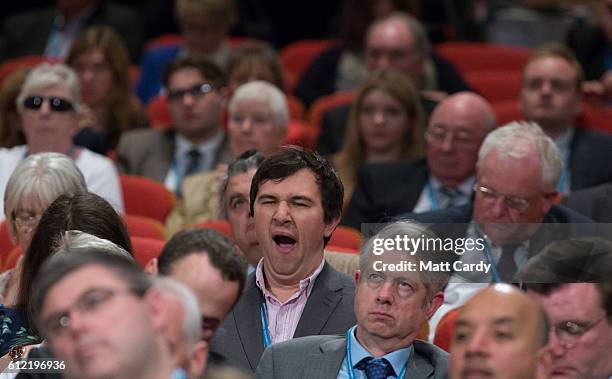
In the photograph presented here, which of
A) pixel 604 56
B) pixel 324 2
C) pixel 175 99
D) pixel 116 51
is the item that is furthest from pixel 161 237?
pixel 324 2

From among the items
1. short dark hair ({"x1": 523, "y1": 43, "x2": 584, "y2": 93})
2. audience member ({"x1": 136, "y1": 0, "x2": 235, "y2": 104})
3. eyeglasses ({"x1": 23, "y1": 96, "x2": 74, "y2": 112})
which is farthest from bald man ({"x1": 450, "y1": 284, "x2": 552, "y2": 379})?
audience member ({"x1": 136, "y1": 0, "x2": 235, "y2": 104})

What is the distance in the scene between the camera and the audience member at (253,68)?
677cm

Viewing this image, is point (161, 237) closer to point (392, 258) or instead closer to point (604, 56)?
point (392, 258)

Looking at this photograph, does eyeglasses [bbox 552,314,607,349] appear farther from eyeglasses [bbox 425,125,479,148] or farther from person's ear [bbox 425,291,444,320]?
eyeglasses [bbox 425,125,479,148]

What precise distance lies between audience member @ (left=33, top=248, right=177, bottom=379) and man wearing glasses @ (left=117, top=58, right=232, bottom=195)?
3829 mm

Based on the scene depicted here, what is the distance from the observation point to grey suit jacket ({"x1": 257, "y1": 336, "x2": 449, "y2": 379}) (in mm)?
3365

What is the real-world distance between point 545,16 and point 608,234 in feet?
19.1

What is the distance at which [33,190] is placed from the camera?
170 inches

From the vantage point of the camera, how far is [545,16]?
8.84 meters

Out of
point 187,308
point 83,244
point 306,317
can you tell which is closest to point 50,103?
point 306,317

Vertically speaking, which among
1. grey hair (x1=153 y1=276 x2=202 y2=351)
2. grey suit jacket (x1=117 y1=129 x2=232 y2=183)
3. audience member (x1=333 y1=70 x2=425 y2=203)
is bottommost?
grey suit jacket (x1=117 y1=129 x2=232 y2=183)

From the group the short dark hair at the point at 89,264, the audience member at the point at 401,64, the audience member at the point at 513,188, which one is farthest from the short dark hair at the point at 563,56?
the short dark hair at the point at 89,264

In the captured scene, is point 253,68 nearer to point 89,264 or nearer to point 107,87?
point 107,87

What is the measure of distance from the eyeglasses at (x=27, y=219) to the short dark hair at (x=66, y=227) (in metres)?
0.40
